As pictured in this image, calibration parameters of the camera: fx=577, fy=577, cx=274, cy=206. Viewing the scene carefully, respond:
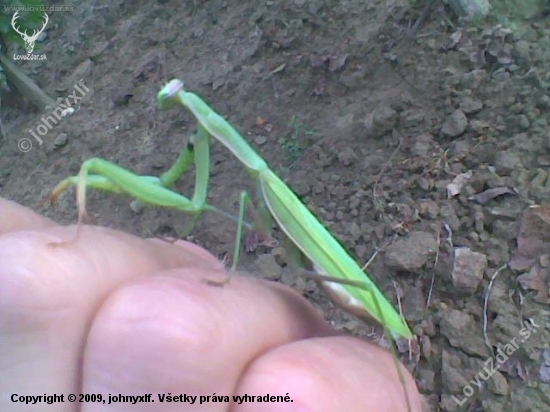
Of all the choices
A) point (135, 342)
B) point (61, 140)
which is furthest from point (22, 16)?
point (135, 342)

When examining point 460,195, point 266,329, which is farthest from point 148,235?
point 266,329

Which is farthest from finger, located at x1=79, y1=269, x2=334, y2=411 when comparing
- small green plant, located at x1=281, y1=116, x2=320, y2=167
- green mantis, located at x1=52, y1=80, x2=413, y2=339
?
small green plant, located at x1=281, y1=116, x2=320, y2=167

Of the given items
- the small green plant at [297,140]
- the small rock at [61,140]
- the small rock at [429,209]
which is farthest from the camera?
the small rock at [61,140]

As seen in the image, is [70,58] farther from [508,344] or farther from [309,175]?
[508,344]

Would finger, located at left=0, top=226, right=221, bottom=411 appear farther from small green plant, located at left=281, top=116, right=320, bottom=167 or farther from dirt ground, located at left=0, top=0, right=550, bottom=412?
small green plant, located at left=281, top=116, right=320, bottom=167

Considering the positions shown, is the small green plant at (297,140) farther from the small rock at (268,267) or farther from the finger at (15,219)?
the finger at (15,219)

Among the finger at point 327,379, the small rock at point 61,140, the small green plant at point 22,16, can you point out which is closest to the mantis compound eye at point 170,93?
the finger at point 327,379
